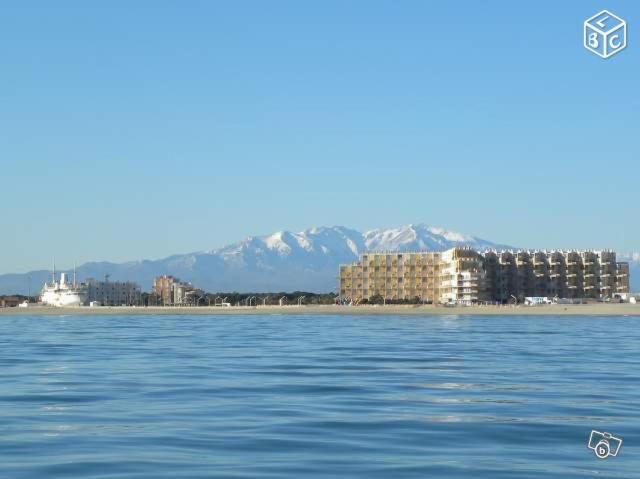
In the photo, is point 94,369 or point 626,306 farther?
point 626,306

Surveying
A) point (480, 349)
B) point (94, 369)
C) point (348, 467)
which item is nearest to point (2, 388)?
point (94, 369)

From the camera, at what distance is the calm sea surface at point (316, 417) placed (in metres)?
18.5

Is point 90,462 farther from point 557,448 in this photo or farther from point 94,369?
point 94,369

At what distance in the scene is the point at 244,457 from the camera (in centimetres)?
1917

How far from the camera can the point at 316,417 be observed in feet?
80.6

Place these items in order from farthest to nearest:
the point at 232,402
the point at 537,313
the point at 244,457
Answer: the point at 537,313, the point at 232,402, the point at 244,457

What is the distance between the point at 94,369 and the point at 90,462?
2167 centimetres

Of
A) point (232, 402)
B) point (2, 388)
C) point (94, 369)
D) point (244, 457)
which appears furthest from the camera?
point (94, 369)

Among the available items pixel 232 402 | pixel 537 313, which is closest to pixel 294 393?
pixel 232 402

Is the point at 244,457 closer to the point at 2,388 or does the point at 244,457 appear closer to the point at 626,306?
the point at 2,388

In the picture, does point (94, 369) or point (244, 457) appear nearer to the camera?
point (244, 457)

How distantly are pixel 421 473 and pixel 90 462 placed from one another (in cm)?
587

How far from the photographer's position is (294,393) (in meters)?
30.1

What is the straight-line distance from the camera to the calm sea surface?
60.6 ft
